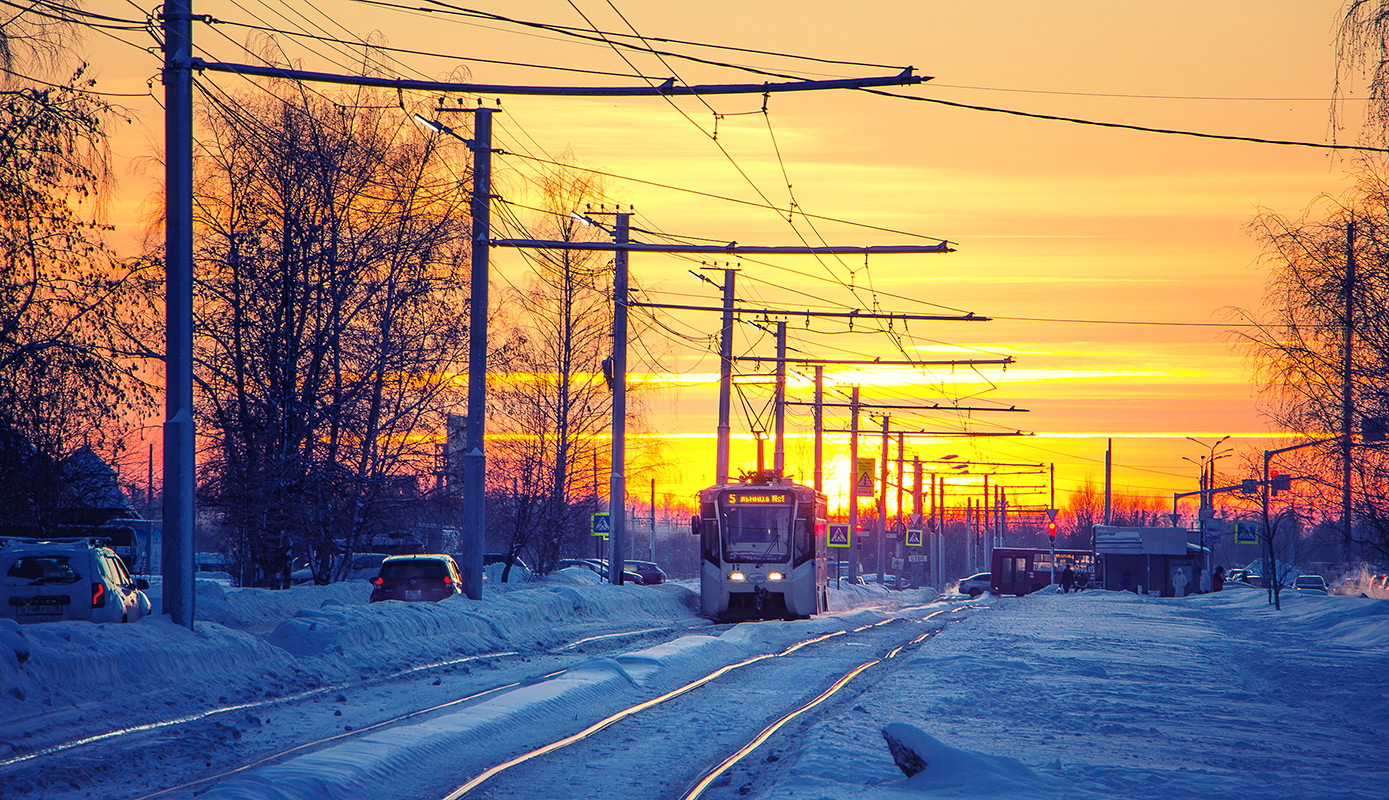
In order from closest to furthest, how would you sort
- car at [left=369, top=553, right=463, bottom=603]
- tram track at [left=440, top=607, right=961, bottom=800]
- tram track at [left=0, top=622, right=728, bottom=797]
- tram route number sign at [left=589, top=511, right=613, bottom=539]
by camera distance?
tram track at [left=440, top=607, right=961, bottom=800], tram track at [left=0, top=622, right=728, bottom=797], car at [left=369, top=553, right=463, bottom=603], tram route number sign at [left=589, top=511, right=613, bottom=539]

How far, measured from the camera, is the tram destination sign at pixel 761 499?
31172 millimetres

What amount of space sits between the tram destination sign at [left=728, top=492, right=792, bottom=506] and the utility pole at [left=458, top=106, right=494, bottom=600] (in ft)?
26.4

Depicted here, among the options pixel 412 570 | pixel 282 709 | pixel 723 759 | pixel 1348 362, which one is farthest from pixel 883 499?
pixel 723 759

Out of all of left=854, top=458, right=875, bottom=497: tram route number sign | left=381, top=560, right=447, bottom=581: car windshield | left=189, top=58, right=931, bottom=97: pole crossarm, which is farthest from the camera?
left=854, top=458, right=875, bottom=497: tram route number sign

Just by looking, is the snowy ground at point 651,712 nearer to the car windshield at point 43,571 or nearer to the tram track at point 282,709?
the tram track at point 282,709

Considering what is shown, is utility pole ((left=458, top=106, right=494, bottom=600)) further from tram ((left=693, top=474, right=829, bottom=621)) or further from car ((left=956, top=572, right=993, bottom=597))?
car ((left=956, top=572, right=993, bottom=597))

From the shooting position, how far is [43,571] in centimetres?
1773

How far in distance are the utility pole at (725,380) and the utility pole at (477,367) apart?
14610mm

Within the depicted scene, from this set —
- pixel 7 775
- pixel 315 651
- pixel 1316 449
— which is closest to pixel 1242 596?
pixel 1316 449

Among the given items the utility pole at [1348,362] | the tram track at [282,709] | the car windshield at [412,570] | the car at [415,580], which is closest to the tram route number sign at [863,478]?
the utility pole at [1348,362]

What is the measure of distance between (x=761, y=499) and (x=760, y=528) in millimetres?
733

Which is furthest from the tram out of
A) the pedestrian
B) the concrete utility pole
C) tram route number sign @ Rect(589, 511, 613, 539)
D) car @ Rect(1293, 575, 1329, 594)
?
car @ Rect(1293, 575, 1329, 594)

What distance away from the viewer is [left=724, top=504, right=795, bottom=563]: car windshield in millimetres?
31094

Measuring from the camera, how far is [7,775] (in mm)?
9211
